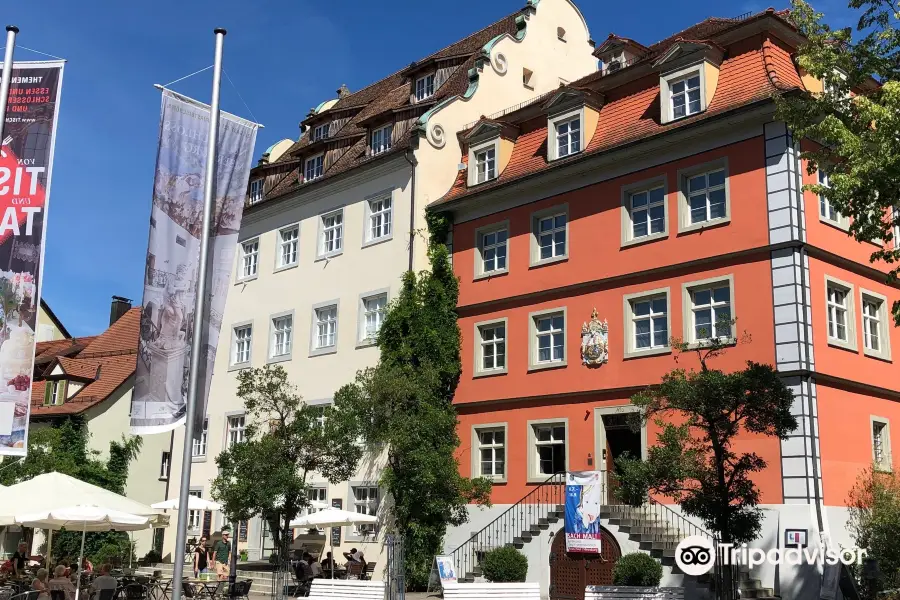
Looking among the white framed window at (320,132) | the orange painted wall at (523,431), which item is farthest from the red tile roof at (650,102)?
the white framed window at (320,132)

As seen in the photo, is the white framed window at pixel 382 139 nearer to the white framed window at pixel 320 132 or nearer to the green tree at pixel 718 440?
the white framed window at pixel 320 132

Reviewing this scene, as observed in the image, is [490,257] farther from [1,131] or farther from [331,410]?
[1,131]

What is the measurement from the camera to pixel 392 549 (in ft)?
85.3

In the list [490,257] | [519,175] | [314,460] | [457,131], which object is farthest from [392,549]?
[457,131]

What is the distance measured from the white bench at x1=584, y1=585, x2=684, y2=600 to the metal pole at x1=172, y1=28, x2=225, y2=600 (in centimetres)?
702

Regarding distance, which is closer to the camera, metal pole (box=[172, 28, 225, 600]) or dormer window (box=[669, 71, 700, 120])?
metal pole (box=[172, 28, 225, 600])

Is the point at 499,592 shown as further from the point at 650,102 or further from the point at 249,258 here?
the point at 249,258

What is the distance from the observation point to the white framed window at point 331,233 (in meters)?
32.7

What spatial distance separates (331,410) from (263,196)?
49.4 ft

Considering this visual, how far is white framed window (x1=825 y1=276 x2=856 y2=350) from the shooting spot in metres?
21.8

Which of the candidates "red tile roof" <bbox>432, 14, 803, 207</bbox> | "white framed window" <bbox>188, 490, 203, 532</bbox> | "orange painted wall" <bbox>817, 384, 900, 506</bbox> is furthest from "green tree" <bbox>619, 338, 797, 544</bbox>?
"white framed window" <bbox>188, 490, 203, 532</bbox>

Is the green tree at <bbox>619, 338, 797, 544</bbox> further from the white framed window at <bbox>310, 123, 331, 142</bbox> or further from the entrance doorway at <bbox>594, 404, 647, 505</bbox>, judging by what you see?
the white framed window at <bbox>310, 123, 331, 142</bbox>

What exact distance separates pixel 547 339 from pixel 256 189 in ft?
54.4

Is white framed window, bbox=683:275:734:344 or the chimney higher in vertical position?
the chimney
